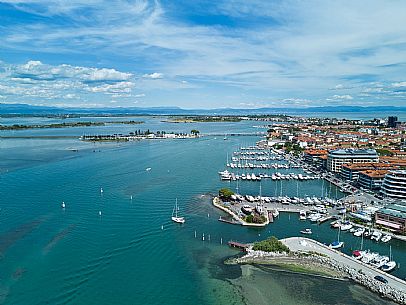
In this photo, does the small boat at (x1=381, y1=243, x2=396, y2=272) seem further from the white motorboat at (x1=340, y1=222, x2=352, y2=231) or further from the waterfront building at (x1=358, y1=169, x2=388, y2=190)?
the waterfront building at (x1=358, y1=169, x2=388, y2=190)

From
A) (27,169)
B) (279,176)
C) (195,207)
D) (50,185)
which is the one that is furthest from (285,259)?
(27,169)

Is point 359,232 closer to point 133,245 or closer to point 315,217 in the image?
point 315,217

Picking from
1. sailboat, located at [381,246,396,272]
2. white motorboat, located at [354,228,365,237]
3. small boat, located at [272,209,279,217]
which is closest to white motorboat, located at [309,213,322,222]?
small boat, located at [272,209,279,217]

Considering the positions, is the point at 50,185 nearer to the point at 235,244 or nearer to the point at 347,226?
the point at 235,244

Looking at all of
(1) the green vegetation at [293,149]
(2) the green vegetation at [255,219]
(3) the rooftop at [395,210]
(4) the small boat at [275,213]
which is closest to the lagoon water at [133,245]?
(2) the green vegetation at [255,219]

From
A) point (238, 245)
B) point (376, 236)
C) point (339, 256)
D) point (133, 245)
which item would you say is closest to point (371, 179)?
point (376, 236)

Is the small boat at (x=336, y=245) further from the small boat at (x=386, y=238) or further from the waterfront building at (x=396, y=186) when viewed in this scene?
the waterfront building at (x=396, y=186)
